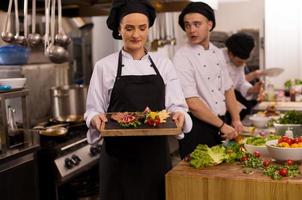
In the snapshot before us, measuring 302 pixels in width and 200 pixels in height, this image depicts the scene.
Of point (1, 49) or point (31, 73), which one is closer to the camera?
point (1, 49)

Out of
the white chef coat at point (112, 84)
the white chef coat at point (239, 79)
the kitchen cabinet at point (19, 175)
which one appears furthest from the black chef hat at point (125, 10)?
the white chef coat at point (239, 79)

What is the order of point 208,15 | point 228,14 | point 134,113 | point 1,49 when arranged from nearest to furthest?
point 134,113, point 208,15, point 1,49, point 228,14

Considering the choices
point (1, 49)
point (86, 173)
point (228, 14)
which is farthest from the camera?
point (228, 14)

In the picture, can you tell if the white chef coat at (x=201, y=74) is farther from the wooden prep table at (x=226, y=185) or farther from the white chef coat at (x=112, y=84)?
the wooden prep table at (x=226, y=185)

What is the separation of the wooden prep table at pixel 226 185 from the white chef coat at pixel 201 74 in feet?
2.67

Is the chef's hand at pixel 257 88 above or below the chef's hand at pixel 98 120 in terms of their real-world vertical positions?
above

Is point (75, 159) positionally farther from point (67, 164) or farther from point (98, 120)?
point (98, 120)

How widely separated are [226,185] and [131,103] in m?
0.59

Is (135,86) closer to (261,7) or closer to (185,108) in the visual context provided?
(185,108)

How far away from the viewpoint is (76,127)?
3.15 meters

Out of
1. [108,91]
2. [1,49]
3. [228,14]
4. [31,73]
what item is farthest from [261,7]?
[108,91]

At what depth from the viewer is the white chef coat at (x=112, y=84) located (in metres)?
1.99

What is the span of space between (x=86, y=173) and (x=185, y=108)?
4.44 feet

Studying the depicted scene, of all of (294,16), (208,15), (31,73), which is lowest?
(31,73)
